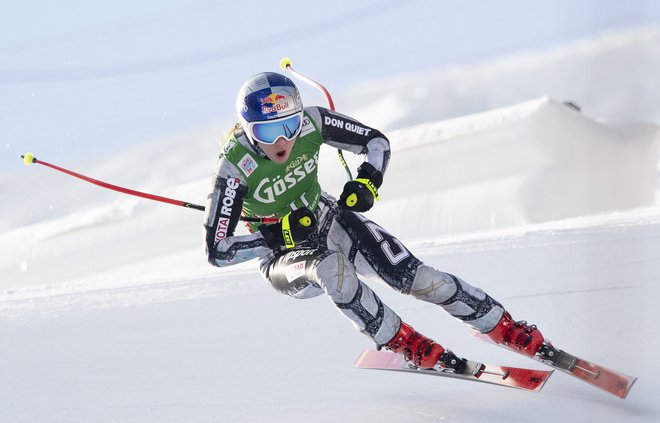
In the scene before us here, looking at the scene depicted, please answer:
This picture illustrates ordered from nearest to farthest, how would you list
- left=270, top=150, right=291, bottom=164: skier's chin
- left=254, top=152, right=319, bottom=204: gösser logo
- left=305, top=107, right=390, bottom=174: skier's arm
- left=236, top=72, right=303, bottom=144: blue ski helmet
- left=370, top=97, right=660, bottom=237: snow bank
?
1. left=236, top=72, right=303, bottom=144: blue ski helmet
2. left=270, top=150, right=291, bottom=164: skier's chin
3. left=254, top=152, right=319, bottom=204: gösser logo
4. left=305, top=107, right=390, bottom=174: skier's arm
5. left=370, top=97, right=660, bottom=237: snow bank

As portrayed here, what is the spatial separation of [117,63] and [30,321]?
43.7 feet

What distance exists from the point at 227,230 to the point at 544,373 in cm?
157

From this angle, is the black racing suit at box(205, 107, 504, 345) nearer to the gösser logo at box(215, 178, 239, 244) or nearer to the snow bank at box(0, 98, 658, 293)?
the gösser logo at box(215, 178, 239, 244)

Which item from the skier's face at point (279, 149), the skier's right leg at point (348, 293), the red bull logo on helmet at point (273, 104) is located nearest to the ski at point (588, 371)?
the skier's right leg at point (348, 293)

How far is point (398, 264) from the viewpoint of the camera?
433 centimetres

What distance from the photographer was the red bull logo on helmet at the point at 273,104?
13.2 feet

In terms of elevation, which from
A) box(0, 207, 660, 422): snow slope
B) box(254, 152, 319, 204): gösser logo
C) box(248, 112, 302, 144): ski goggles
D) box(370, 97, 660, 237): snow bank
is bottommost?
box(0, 207, 660, 422): snow slope

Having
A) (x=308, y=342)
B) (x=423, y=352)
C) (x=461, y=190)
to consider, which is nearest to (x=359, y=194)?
(x=423, y=352)

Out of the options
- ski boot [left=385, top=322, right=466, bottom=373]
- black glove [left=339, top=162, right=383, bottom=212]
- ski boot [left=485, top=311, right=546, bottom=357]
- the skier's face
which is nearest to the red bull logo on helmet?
the skier's face

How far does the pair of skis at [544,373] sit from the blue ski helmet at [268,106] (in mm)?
1302

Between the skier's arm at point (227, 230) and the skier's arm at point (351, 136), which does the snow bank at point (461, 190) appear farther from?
the skier's arm at point (227, 230)

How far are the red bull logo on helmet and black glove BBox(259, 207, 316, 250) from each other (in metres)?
0.47

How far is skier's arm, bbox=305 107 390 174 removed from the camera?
440 cm

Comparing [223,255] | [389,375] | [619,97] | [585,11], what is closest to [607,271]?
[389,375]
